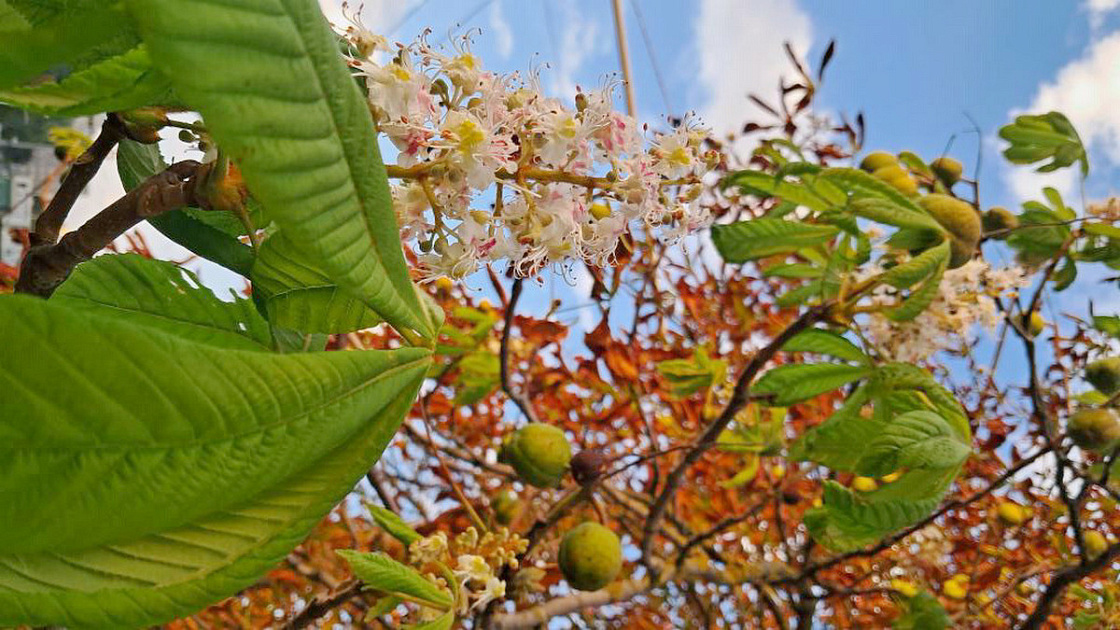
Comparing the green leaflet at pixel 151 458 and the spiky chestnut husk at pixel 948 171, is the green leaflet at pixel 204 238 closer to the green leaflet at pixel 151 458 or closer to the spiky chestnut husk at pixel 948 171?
the green leaflet at pixel 151 458

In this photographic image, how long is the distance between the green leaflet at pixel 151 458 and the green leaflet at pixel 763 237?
0.82m

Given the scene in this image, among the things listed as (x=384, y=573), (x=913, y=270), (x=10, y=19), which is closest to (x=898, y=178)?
(x=913, y=270)

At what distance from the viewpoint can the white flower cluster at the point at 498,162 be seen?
1.82ft

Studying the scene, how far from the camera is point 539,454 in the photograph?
1160mm

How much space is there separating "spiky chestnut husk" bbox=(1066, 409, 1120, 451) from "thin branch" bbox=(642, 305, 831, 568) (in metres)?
0.54

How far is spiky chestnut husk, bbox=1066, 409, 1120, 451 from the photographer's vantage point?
1.26 meters

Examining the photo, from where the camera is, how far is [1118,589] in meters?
1.48

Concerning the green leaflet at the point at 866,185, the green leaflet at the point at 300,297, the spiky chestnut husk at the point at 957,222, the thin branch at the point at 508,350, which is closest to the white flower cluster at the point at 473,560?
the thin branch at the point at 508,350

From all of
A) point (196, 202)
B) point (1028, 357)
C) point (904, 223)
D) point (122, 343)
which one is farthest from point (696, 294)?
point (122, 343)

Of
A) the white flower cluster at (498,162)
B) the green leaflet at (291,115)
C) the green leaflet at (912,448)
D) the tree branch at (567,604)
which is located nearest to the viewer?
the green leaflet at (291,115)

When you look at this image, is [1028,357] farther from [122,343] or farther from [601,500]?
[122,343]

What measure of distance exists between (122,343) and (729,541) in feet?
7.14

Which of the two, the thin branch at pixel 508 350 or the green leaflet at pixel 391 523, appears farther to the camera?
the thin branch at pixel 508 350

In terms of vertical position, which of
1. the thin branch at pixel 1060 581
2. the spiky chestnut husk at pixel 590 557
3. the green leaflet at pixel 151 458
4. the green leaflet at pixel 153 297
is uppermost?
the thin branch at pixel 1060 581
